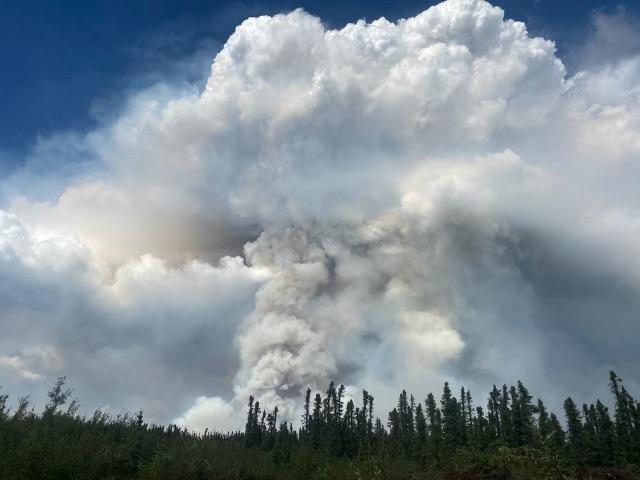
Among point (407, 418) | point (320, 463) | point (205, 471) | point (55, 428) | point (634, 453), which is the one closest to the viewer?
point (205, 471)

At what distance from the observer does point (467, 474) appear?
2255cm

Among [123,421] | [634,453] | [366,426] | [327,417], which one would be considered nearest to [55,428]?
[123,421]

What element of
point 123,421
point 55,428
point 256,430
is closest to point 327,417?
point 256,430

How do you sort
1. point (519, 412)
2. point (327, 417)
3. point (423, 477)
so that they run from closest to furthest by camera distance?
point (423, 477), point (519, 412), point (327, 417)

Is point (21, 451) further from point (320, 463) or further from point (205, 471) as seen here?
point (320, 463)

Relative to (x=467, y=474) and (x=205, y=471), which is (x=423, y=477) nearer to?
(x=467, y=474)

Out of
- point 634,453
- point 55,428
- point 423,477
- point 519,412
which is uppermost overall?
point 519,412

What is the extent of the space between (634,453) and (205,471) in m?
84.3

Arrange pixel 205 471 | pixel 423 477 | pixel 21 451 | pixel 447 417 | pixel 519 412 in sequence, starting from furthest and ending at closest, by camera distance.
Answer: pixel 447 417, pixel 519 412, pixel 205 471, pixel 423 477, pixel 21 451

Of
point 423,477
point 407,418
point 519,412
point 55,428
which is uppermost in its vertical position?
point 407,418

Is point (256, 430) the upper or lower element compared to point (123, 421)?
upper

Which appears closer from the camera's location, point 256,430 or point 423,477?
point 423,477

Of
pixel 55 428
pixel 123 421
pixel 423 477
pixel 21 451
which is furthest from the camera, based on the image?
pixel 123 421

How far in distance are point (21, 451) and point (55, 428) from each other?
1392cm
